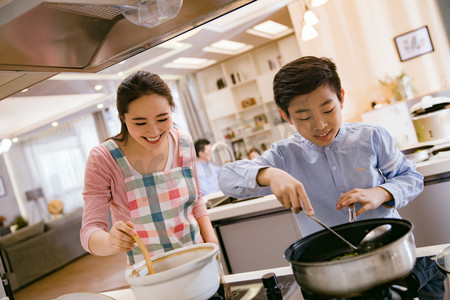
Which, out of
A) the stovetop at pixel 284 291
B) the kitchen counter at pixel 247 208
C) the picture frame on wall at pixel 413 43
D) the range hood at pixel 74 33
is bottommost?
the kitchen counter at pixel 247 208

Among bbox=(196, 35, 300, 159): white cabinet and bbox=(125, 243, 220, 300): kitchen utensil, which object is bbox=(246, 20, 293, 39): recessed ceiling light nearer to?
bbox=(196, 35, 300, 159): white cabinet

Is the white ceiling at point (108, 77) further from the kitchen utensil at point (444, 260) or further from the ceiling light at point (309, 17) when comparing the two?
the kitchen utensil at point (444, 260)

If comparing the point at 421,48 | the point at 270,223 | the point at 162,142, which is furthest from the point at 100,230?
the point at 421,48

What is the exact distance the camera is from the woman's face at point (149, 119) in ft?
4.35

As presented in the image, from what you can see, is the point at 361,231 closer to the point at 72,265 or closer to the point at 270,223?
the point at 270,223

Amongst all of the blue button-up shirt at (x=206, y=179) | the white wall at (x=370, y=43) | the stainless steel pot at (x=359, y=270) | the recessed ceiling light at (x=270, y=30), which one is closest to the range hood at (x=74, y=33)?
the stainless steel pot at (x=359, y=270)

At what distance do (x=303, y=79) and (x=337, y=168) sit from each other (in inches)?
13.4

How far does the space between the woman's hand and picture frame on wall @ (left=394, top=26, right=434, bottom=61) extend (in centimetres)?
616

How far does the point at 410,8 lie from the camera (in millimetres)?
6074

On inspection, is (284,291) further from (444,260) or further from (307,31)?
(307,31)

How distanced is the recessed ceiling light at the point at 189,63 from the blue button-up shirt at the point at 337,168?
247 inches

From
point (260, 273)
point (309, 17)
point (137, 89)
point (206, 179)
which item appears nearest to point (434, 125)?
point (260, 273)

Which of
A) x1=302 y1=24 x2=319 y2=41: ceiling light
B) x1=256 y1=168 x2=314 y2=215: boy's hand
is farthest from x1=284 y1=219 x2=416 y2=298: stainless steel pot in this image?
x1=302 y1=24 x2=319 y2=41: ceiling light

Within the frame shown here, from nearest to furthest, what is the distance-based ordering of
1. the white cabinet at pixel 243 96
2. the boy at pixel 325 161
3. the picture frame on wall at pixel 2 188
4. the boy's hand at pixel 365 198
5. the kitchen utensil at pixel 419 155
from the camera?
1. the boy's hand at pixel 365 198
2. the boy at pixel 325 161
3. the kitchen utensil at pixel 419 155
4. the white cabinet at pixel 243 96
5. the picture frame on wall at pixel 2 188
